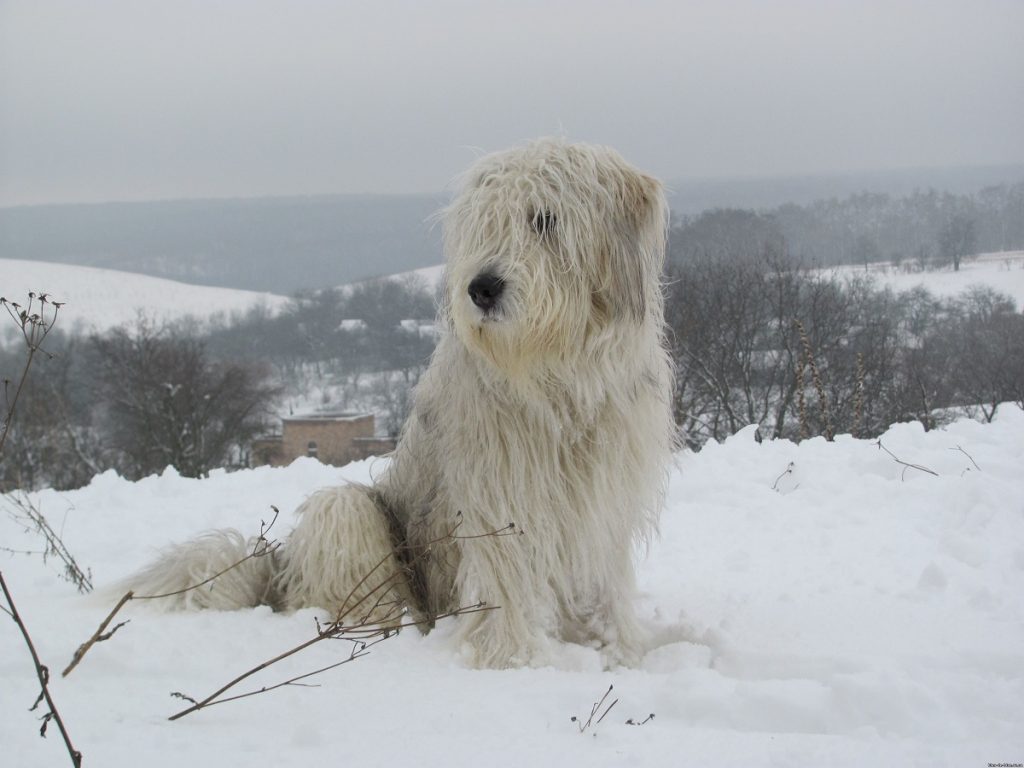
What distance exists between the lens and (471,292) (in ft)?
10.7

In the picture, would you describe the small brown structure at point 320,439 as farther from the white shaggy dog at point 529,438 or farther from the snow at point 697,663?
the white shaggy dog at point 529,438

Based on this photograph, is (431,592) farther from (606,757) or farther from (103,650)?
(606,757)

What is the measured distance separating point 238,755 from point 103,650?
45.4 inches

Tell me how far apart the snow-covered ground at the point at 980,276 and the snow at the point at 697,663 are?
6671 millimetres

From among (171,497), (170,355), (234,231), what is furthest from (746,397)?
(234,231)

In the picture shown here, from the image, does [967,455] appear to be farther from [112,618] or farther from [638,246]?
[112,618]

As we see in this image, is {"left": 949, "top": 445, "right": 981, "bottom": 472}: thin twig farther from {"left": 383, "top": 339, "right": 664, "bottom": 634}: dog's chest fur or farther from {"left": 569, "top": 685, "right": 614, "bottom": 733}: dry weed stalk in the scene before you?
{"left": 569, "top": 685, "right": 614, "bottom": 733}: dry weed stalk

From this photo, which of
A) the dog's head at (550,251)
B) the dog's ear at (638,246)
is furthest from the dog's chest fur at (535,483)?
the dog's ear at (638,246)

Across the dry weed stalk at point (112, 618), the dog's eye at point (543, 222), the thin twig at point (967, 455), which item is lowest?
the thin twig at point (967, 455)

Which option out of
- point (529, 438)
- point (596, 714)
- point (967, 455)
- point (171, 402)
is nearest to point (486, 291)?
point (529, 438)

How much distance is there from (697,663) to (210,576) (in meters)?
2.44

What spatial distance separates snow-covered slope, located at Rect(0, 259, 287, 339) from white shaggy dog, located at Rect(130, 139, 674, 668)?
2377 cm

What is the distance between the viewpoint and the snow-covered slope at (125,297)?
37.3m

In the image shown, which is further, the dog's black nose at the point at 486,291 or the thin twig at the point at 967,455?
the thin twig at the point at 967,455
